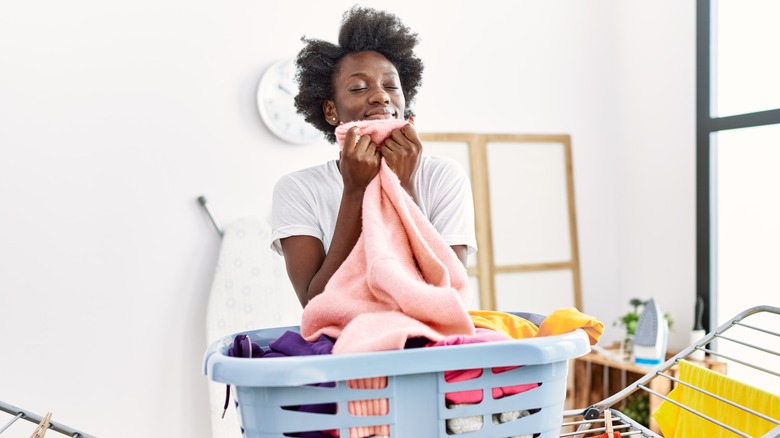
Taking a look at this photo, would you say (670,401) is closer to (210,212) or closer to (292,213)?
(292,213)

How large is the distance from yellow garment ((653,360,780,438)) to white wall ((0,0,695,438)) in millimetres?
1747

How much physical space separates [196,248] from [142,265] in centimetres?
20

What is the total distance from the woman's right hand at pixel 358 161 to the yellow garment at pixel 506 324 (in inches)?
9.0

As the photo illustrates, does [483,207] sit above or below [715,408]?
above

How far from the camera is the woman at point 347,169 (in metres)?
Result: 0.96

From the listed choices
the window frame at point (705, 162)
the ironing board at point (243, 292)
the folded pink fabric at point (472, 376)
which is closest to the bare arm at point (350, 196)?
the folded pink fabric at point (472, 376)

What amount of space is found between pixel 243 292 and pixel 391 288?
188 centimetres

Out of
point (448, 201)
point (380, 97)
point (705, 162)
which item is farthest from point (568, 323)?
A: point (705, 162)

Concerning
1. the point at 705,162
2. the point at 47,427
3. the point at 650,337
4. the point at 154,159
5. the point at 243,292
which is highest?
the point at 154,159

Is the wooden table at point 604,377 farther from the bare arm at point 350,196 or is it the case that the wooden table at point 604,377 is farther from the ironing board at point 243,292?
the bare arm at point 350,196

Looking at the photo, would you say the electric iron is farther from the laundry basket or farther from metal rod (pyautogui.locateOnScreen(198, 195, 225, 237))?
the laundry basket

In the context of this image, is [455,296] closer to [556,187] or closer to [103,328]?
[103,328]

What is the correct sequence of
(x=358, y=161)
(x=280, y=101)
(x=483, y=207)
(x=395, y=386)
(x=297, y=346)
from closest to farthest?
(x=395, y=386), (x=297, y=346), (x=358, y=161), (x=280, y=101), (x=483, y=207)

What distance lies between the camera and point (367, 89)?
123cm
